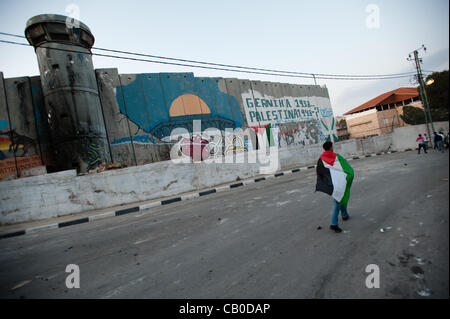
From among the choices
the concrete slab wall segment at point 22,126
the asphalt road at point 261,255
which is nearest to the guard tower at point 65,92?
the concrete slab wall segment at point 22,126

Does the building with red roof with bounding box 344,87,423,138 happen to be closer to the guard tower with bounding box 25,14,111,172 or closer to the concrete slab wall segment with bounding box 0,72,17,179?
the guard tower with bounding box 25,14,111,172

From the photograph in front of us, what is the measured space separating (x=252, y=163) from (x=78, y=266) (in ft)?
34.2

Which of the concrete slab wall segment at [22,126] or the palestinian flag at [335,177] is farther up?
the concrete slab wall segment at [22,126]

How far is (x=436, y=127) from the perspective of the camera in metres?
21.2

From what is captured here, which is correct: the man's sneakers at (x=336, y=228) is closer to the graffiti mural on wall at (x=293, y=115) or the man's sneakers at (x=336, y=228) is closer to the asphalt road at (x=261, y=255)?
the asphalt road at (x=261, y=255)

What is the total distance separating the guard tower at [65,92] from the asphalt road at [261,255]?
7023 mm

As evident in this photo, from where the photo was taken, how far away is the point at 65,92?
11094mm

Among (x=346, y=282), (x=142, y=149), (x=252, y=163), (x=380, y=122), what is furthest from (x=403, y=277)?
(x=380, y=122)

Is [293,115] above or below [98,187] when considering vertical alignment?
above

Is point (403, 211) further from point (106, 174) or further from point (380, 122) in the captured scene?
point (380, 122)

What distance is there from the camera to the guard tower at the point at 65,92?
11.0m

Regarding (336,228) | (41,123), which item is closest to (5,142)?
(41,123)

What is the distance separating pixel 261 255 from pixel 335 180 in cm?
177

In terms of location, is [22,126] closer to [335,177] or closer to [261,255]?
[261,255]
